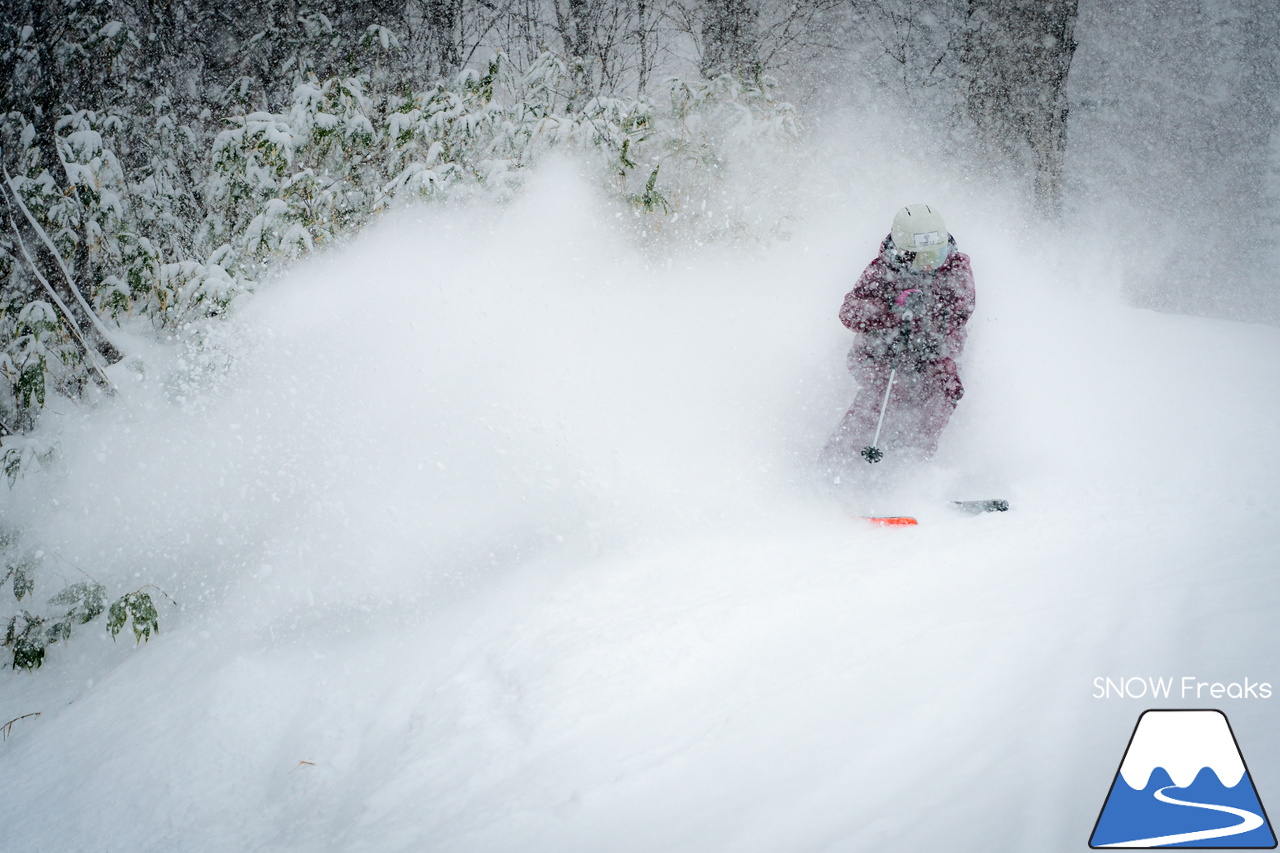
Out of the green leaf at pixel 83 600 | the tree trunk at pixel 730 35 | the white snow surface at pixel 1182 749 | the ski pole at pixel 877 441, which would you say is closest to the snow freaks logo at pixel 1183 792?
the white snow surface at pixel 1182 749

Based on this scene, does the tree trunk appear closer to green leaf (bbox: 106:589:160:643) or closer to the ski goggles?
the ski goggles

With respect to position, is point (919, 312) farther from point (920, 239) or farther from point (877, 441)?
point (877, 441)

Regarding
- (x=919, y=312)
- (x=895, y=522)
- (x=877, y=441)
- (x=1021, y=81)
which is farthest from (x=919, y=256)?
(x=1021, y=81)

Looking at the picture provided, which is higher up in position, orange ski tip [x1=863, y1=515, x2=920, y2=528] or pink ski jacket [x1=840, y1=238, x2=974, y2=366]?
pink ski jacket [x1=840, y1=238, x2=974, y2=366]

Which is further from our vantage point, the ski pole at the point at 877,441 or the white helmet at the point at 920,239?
the ski pole at the point at 877,441

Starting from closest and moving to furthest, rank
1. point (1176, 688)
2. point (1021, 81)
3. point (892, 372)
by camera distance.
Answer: point (1176, 688)
point (892, 372)
point (1021, 81)

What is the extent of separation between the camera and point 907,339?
3.83 meters

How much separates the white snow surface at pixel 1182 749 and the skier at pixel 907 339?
227 cm

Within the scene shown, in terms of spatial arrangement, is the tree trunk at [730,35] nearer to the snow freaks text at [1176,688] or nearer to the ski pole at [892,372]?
the ski pole at [892,372]

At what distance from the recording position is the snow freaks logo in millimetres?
1382

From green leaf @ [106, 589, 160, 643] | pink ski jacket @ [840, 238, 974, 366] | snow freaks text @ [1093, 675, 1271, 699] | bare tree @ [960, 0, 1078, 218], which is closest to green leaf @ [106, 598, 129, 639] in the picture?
green leaf @ [106, 589, 160, 643]

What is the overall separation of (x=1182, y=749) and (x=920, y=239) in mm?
2736

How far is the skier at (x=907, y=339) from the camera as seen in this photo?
3.71 m

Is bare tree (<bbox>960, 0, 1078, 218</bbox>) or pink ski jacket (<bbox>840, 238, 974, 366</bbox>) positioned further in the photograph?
bare tree (<bbox>960, 0, 1078, 218</bbox>)
